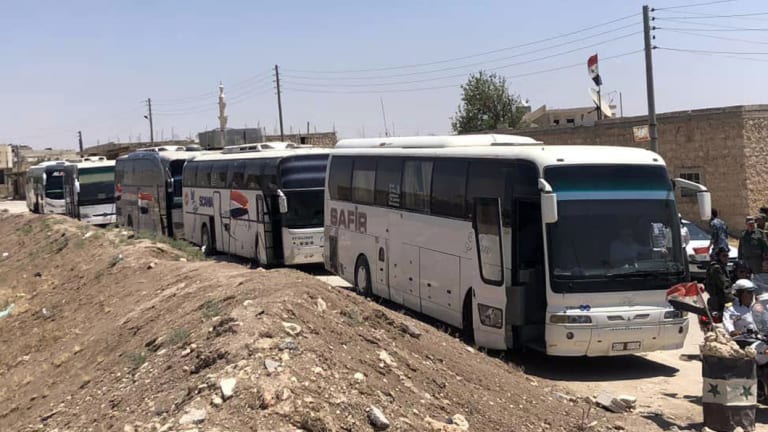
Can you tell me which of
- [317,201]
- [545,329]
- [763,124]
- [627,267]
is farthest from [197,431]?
[763,124]

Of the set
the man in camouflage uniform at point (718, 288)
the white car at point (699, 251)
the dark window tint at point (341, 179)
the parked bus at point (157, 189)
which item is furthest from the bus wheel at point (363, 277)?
the parked bus at point (157, 189)

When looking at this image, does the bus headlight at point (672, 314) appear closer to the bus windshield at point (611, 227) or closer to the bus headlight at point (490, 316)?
the bus windshield at point (611, 227)

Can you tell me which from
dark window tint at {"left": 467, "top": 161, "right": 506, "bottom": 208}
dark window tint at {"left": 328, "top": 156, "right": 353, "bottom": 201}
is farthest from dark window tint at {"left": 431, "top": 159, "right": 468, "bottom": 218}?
dark window tint at {"left": 328, "top": 156, "right": 353, "bottom": 201}

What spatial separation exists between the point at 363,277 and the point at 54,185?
112 feet

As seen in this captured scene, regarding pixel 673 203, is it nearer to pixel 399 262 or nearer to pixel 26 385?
pixel 399 262

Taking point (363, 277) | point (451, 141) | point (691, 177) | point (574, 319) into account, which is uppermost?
point (451, 141)

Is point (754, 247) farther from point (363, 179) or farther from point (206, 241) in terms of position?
point (206, 241)

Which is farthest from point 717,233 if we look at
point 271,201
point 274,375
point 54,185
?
point 54,185

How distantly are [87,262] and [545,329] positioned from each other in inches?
669

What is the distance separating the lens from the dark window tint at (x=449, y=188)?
11938 mm

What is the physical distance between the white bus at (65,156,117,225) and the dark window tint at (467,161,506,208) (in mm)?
29998

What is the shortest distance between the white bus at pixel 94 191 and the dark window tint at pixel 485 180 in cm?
3000

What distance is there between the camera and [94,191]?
127 feet

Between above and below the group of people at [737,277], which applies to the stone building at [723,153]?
above
